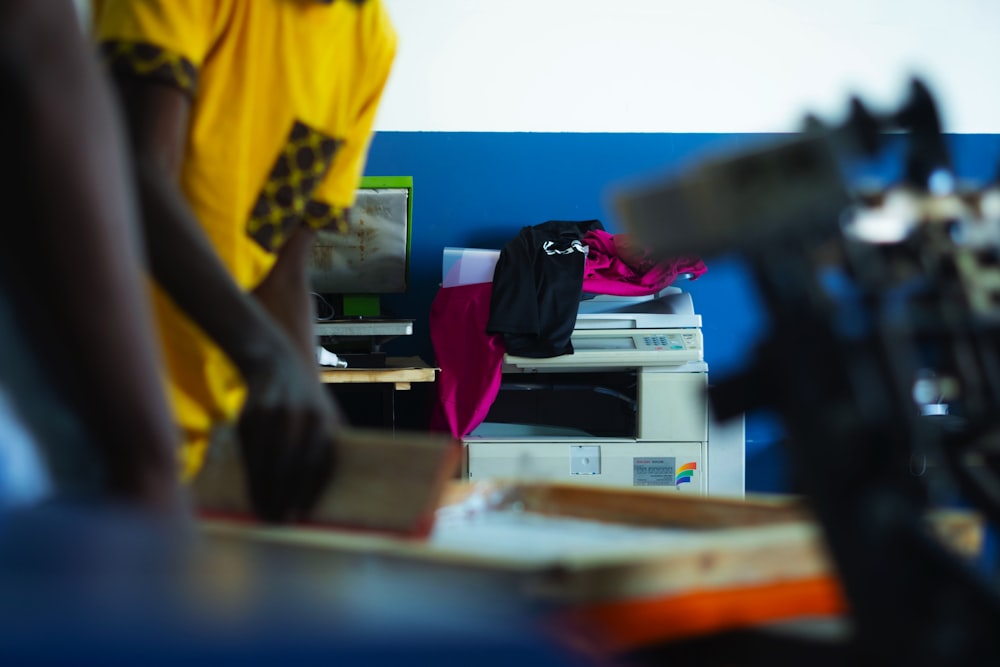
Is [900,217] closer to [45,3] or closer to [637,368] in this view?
[45,3]

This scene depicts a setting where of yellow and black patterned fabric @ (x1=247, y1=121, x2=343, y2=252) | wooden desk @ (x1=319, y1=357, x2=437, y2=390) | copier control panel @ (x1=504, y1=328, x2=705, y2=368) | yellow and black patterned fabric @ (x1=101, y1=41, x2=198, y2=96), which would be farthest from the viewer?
copier control panel @ (x1=504, y1=328, x2=705, y2=368)

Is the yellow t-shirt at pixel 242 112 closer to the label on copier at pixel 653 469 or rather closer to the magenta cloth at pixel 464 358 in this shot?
the magenta cloth at pixel 464 358

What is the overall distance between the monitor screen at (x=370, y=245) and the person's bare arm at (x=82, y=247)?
2.95 metres

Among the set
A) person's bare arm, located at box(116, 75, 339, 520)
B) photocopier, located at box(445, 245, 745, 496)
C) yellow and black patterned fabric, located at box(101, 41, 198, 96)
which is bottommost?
photocopier, located at box(445, 245, 745, 496)

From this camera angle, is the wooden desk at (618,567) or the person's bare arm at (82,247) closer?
the person's bare arm at (82,247)

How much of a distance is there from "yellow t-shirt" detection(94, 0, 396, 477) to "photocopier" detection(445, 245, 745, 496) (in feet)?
7.05

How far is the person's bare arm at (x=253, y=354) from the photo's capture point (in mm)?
523

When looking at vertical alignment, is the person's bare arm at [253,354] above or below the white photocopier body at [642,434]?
above

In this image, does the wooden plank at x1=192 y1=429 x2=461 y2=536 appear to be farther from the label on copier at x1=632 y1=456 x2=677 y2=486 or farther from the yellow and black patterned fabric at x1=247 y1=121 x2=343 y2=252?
the label on copier at x1=632 y1=456 x2=677 y2=486

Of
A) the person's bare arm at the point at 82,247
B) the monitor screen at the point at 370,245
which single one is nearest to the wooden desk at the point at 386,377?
the monitor screen at the point at 370,245

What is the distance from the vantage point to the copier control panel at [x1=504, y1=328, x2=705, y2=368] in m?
3.06

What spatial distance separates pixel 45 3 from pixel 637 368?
2.93 metres

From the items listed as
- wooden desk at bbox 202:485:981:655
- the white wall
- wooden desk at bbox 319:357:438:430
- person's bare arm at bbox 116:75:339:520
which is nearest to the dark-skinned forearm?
person's bare arm at bbox 116:75:339:520

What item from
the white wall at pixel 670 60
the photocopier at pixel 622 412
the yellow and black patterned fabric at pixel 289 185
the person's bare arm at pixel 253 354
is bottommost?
the photocopier at pixel 622 412
